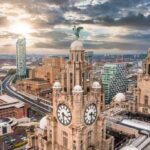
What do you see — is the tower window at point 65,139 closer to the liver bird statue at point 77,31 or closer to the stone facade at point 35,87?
the liver bird statue at point 77,31

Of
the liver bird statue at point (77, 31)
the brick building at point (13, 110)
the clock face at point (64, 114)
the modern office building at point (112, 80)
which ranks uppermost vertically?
the liver bird statue at point (77, 31)

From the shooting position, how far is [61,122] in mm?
16922

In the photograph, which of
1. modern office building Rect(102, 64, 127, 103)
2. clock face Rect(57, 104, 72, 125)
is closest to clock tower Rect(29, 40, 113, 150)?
clock face Rect(57, 104, 72, 125)

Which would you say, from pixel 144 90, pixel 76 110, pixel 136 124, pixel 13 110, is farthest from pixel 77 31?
pixel 13 110

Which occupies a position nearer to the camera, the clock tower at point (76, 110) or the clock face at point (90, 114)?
the clock tower at point (76, 110)

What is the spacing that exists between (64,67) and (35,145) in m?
10.8

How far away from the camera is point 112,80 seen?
69375 mm

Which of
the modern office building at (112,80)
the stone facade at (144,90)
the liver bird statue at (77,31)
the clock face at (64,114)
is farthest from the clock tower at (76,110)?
the modern office building at (112,80)

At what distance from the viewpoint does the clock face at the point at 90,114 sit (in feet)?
53.1

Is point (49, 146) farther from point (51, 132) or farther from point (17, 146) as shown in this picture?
point (17, 146)

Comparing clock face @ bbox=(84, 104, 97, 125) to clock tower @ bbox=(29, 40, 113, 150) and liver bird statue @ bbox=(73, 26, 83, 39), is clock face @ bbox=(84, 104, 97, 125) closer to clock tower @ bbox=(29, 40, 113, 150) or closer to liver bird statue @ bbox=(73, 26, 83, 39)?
clock tower @ bbox=(29, 40, 113, 150)

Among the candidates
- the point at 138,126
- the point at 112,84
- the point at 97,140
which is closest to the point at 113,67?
the point at 112,84

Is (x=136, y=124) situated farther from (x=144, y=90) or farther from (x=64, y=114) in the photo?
(x=64, y=114)

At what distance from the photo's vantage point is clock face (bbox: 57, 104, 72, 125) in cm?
1614
